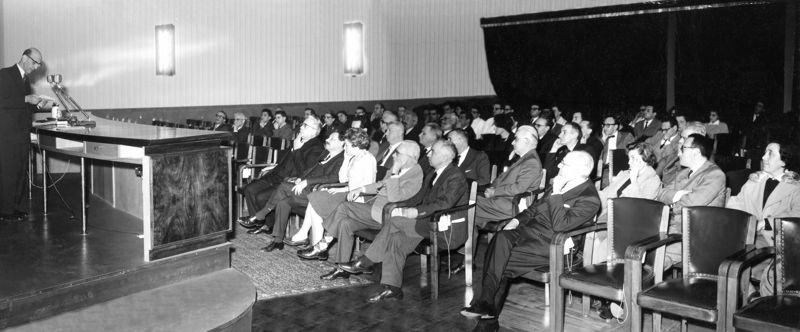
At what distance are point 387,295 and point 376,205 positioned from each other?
77 centimetres

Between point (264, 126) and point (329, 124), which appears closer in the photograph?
point (264, 126)

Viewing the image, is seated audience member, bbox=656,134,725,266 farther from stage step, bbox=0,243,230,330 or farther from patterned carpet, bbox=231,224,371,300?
stage step, bbox=0,243,230,330

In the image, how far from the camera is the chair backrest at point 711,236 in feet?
10.7

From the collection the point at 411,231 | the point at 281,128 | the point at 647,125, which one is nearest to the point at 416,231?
the point at 411,231

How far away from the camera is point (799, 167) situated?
4.44 m

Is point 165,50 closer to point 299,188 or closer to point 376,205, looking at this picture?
point 299,188

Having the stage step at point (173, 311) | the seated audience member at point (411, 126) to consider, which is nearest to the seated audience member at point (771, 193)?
the stage step at point (173, 311)

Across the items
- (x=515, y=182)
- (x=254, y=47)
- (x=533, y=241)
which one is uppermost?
(x=254, y=47)

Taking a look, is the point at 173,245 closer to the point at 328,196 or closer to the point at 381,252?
the point at 381,252

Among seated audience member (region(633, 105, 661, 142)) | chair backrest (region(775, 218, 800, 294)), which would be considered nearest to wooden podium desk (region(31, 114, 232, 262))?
chair backrest (region(775, 218, 800, 294))

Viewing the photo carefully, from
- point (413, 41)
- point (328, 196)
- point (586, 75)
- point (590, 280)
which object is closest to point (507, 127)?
point (586, 75)

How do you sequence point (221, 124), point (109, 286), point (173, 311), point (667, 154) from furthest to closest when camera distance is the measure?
point (221, 124) < point (667, 154) < point (109, 286) < point (173, 311)

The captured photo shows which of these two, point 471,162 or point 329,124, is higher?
point 329,124

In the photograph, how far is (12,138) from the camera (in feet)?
15.1
